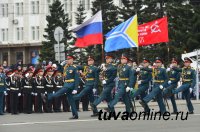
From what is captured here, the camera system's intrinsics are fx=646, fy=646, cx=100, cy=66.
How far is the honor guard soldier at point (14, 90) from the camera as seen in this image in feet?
75.1

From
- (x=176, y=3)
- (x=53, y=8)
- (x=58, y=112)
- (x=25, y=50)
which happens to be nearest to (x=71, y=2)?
(x=25, y=50)

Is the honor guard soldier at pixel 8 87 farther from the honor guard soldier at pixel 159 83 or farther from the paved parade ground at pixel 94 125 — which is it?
the honor guard soldier at pixel 159 83

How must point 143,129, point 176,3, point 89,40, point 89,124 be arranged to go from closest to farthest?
1. point 143,129
2. point 89,124
3. point 89,40
4. point 176,3

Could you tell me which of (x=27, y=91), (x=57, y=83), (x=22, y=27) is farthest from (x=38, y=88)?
(x=22, y=27)

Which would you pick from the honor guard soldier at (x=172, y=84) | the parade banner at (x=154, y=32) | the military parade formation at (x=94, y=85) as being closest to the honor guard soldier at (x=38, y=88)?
the military parade formation at (x=94, y=85)

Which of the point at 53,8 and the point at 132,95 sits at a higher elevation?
the point at 53,8

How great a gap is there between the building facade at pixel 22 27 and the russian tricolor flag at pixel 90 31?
38469mm

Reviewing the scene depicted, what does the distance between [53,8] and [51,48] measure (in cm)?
357

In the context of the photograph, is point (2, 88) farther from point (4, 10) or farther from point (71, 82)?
point (4, 10)

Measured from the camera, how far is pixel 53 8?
177ft

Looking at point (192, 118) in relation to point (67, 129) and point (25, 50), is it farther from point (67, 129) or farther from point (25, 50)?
point (25, 50)

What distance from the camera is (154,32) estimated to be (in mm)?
32125

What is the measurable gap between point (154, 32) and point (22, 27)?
41.2 m

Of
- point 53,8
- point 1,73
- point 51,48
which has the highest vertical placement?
point 53,8
